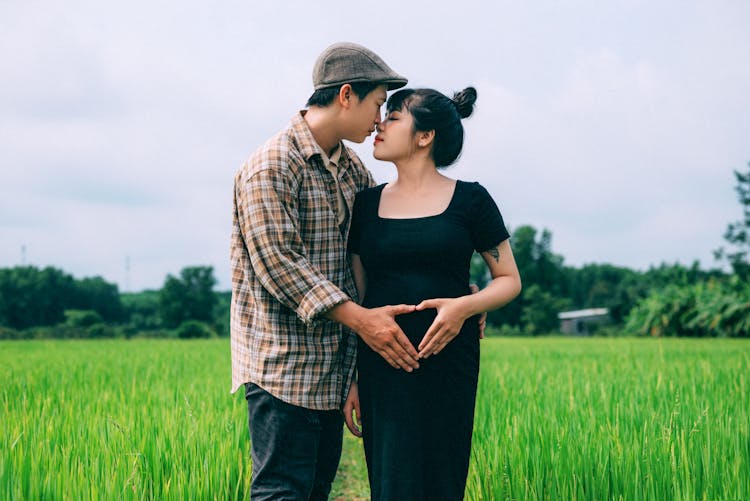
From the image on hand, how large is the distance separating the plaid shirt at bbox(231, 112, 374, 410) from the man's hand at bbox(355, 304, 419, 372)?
105mm

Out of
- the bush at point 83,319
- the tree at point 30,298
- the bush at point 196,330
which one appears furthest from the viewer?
the tree at point 30,298

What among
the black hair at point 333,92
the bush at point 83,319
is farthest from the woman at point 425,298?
the bush at point 83,319

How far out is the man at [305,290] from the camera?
1797 mm

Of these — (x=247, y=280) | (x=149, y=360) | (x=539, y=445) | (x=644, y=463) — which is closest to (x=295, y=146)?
(x=247, y=280)

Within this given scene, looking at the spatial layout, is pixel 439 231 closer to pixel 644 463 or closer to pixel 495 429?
pixel 644 463

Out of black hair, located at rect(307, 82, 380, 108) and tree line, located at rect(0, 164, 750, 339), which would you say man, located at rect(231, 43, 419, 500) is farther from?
tree line, located at rect(0, 164, 750, 339)

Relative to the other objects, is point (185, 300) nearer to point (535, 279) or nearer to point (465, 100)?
point (535, 279)

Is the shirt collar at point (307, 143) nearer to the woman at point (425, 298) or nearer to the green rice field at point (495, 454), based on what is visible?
the woman at point (425, 298)

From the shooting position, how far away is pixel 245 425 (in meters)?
3.51

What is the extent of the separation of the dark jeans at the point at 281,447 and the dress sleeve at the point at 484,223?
28.9 inches

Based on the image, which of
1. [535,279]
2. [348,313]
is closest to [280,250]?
[348,313]

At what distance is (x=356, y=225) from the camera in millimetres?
2023

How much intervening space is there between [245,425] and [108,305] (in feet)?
129

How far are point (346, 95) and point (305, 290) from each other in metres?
0.65
